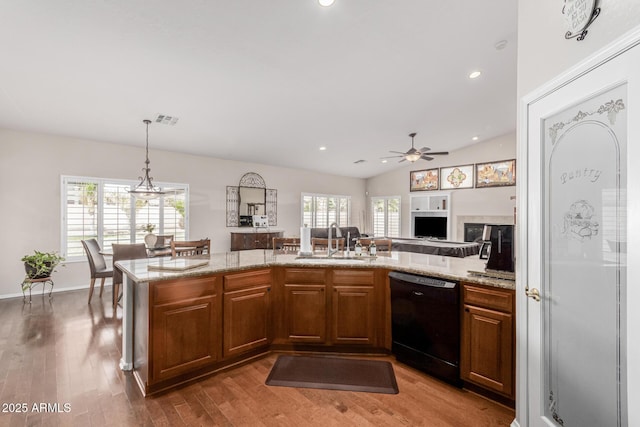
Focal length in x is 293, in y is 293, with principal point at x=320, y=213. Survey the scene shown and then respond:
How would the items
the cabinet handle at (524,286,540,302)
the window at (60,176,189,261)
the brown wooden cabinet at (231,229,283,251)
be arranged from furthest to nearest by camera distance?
1. the brown wooden cabinet at (231,229,283,251)
2. the window at (60,176,189,261)
3. the cabinet handle at (524,286,540,302)

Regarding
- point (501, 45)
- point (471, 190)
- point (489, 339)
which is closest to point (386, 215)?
point (471, 190)

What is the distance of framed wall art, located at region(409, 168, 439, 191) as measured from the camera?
8.97 metres

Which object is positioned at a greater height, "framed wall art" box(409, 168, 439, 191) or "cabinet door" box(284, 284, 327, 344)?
"framed wall art" box(409, 168, 439, 191)

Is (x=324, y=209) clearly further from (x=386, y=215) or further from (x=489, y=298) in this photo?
(x=489, y=298)

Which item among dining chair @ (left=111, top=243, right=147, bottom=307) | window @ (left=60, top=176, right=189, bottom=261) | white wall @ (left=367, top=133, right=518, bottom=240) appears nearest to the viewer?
dining chair @ (left=111, top=243, right=147, bottom=307)

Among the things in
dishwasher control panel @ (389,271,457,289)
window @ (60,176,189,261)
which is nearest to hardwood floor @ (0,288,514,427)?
dishwasher control panel @ (389,271,457,289)

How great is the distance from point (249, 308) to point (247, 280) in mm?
259

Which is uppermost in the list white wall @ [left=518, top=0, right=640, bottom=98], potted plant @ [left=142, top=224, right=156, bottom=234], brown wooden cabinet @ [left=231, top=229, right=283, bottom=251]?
white wall @ [left=518, top=0, right=640, bottom=98]

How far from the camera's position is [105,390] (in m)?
2.24

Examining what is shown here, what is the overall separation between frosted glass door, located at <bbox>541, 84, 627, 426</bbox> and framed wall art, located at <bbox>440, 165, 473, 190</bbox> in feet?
23.7

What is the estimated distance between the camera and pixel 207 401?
2.14 metres

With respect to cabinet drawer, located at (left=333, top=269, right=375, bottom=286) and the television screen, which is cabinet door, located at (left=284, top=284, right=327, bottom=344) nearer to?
cabinet drawer, located at (left=333, top=269, right=375, bottom=286)

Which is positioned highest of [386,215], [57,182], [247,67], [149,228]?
[247,67]

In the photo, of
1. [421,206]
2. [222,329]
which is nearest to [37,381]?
[222,329]
